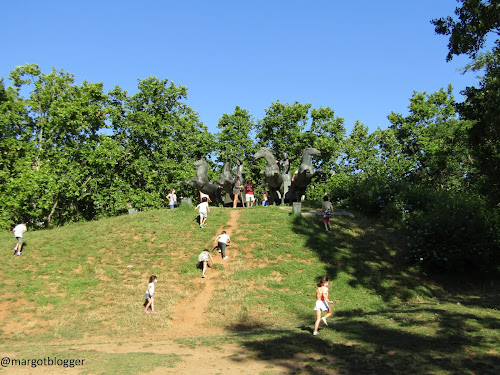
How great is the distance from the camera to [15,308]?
14969mm

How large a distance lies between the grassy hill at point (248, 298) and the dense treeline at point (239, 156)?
2342 millimetres

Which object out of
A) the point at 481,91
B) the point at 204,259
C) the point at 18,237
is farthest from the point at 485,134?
the point at 18,237

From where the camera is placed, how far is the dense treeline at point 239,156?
18500 mm

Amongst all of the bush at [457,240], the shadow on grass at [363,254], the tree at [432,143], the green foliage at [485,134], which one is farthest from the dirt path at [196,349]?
the tree at [432,143]

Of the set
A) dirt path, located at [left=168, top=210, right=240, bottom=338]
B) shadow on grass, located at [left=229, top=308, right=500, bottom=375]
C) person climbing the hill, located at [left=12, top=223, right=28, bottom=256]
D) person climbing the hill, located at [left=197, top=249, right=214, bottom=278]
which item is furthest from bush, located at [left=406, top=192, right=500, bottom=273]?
person climbing the hill, located at [left=12, top=223, right=28, bottom=256]

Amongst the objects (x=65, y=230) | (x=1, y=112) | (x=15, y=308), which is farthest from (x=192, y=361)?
(x=1, y=112)

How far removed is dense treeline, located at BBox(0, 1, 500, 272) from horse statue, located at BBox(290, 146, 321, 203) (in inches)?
128

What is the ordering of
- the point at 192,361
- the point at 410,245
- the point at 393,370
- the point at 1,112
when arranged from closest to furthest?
the point at 393,370
the point at 192,361
the point at 410,245
the point at 1,112

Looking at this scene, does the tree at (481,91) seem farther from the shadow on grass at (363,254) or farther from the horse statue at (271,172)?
the horse statue at (271,172)

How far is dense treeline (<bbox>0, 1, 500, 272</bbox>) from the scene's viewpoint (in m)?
18.5

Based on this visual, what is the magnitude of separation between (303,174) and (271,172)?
2.14 m

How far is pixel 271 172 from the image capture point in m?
24.4

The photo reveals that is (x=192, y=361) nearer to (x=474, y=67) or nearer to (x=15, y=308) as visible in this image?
(x=15, y=308)

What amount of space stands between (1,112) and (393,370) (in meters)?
32.4
